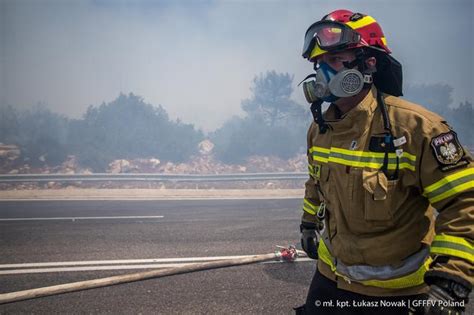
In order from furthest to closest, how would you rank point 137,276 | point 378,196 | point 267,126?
point 267,126
point 137,276
point 378,196

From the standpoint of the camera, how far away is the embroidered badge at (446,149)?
60.6 inches

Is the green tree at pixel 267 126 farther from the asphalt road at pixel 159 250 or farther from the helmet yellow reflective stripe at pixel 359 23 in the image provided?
the helmet yellow reflective stripe at pixel 359 23

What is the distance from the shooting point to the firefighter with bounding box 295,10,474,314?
152cm

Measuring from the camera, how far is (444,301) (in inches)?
56.5

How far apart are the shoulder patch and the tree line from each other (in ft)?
52.5

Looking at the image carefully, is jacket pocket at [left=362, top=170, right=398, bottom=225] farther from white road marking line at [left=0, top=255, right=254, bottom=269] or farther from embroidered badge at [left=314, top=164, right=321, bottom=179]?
white road marking line at [left=0, top=255, right=254, bottom=269]

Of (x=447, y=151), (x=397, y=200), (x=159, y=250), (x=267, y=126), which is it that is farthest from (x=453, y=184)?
(x=267, y=126)

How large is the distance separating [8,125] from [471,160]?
20.7 meters

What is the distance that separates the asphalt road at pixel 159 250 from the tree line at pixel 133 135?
7.40 meters

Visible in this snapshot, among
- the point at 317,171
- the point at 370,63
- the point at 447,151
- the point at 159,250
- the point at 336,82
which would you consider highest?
the point at 370,63

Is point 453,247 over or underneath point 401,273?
over

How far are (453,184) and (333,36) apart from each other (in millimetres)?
978

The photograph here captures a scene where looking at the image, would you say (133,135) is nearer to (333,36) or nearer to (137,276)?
(137,276)

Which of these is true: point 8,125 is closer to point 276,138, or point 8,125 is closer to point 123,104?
point 123,104
